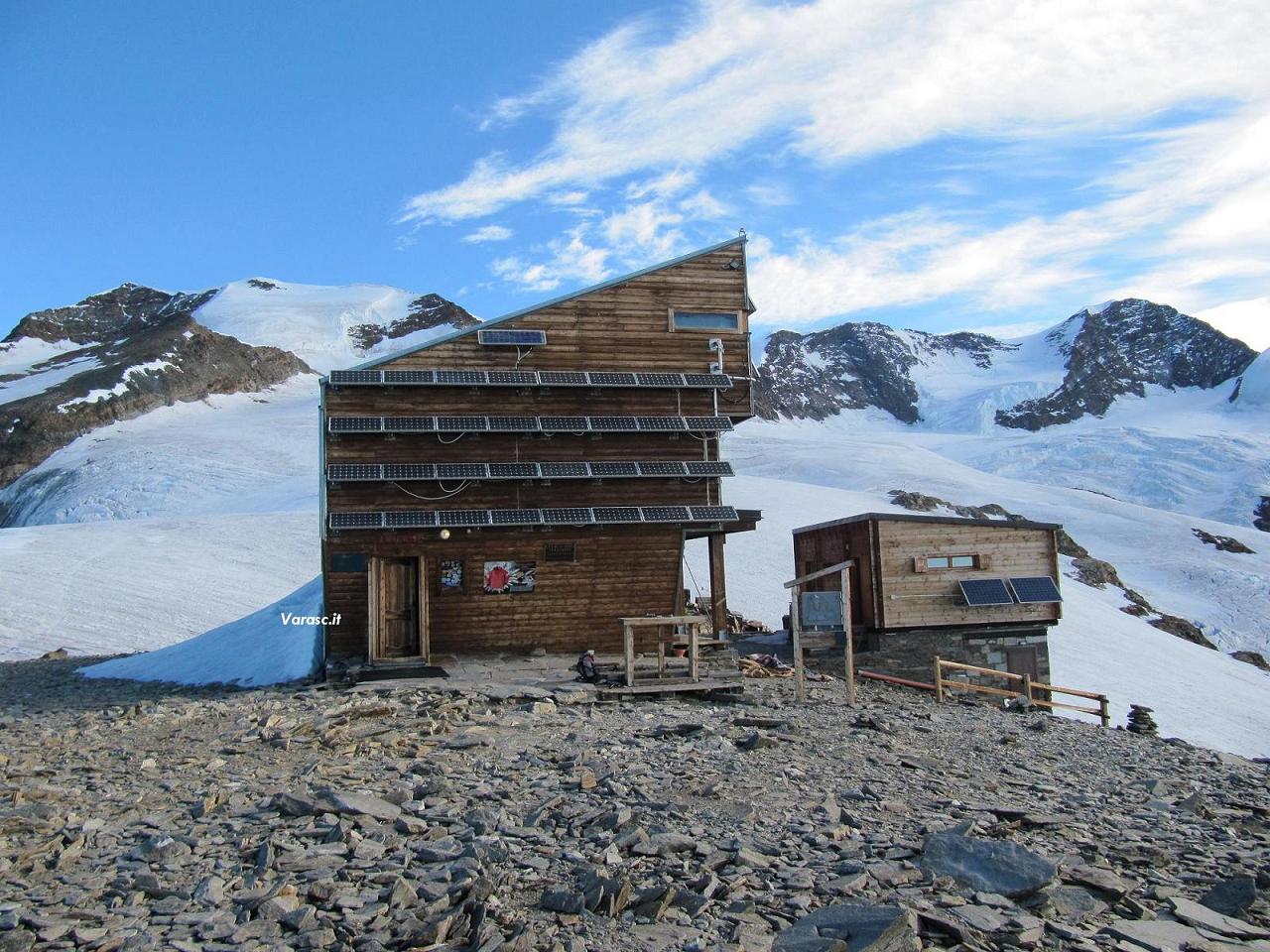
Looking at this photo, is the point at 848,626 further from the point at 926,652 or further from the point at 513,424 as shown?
the point at 926,652

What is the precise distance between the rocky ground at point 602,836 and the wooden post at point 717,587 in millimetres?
7016

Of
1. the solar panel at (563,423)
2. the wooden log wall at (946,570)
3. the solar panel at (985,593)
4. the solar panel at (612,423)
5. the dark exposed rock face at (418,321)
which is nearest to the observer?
the solar panel at (563,423)

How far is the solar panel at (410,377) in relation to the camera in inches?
870

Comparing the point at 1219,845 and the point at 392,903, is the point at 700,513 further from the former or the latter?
the point at 392,903

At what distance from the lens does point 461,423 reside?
22.2 m

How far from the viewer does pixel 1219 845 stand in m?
10.1

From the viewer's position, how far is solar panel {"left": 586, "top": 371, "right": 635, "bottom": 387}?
2314cm

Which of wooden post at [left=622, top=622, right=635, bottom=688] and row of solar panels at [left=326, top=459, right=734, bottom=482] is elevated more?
row of solar panels at [left=326, top=459, right=734, bottom=482]

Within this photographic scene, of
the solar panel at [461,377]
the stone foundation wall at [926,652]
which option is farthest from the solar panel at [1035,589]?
the solar panel at [461,377]

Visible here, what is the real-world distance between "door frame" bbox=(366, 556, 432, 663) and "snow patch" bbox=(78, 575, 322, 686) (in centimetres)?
132

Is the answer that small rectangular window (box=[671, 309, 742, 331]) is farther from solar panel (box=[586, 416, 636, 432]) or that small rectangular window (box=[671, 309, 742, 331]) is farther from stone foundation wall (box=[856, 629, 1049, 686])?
stone foundation wall (box=[856, 629, 1049, 686])

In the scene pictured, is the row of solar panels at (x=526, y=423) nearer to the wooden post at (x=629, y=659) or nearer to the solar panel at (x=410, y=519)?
the solar panel at (x=410, y=519)

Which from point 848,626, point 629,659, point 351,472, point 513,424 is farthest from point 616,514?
point 848,626

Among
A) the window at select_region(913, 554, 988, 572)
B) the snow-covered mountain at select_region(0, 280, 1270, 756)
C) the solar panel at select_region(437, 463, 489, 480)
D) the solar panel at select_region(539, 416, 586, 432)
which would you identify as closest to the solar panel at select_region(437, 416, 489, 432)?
the solar panel at select_region(437, 463, 489, 480)
